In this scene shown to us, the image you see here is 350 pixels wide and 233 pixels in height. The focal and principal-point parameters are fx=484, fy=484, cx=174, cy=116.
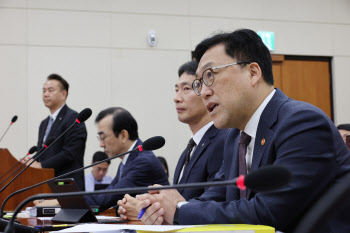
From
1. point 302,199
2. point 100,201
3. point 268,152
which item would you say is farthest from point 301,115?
point 100,201

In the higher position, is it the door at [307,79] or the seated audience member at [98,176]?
the door at [307,79]

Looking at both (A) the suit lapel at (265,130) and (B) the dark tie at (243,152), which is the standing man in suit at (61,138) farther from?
(A) the suit lapel at (265,130)

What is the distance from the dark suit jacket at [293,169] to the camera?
1.38 metres

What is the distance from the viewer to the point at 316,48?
726cm

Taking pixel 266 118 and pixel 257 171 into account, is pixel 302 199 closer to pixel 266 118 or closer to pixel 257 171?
pixel 266 118

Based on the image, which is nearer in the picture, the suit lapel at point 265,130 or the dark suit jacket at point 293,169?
the dark suit jacket at point 293,169

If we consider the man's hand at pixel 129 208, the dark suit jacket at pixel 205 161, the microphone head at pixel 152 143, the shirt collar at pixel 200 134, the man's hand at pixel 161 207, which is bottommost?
the man's hand at pixel 129 208

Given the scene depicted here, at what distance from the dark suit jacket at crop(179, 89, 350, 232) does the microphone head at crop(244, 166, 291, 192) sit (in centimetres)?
47

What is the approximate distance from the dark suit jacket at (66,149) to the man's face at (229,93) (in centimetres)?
270

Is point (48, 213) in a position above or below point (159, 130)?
below

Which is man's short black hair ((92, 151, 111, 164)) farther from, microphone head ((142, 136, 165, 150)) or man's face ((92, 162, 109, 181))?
microphone head ((142, 136, 165, 150))

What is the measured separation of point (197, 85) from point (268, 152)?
62 centimetres

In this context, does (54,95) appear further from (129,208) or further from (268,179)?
(268,179)

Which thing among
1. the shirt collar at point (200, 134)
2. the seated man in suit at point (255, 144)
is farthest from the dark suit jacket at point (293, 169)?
the shirt collar at point (200, 134)
